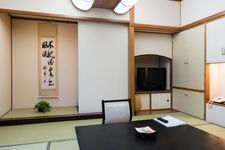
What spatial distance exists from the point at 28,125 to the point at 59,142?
1.35 metres

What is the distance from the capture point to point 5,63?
13.4ft

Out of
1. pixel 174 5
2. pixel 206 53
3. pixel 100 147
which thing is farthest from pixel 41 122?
pixel 174 5

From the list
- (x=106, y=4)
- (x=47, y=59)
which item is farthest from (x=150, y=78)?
(x=47, y=59)

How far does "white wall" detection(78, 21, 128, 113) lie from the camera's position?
423 centimetres

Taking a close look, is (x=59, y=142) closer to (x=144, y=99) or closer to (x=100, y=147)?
(x=100, y=147)

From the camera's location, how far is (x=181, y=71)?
4.84 metres

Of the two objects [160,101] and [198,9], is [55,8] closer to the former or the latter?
[198,9]

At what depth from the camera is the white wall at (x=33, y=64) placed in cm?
466

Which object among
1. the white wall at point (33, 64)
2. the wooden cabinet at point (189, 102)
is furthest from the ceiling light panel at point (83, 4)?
the wooden cabinet at point (189, 102)

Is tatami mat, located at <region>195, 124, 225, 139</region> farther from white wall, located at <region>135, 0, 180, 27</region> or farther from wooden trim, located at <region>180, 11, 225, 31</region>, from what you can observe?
white wall, located at <region>135, 0, 180, 27</region>

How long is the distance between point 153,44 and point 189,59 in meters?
1.08

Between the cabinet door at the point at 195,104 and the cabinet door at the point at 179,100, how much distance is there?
153mm

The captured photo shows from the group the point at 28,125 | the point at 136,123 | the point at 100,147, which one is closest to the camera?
the point at 100,147

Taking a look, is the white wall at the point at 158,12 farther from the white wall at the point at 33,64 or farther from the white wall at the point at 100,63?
the white wall at the point at 33,64
